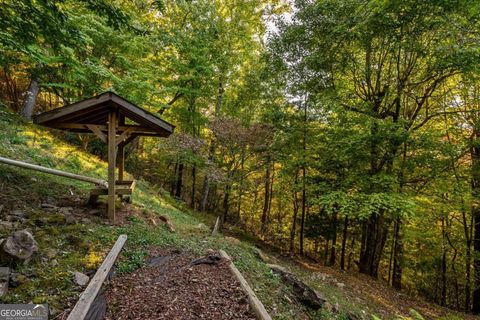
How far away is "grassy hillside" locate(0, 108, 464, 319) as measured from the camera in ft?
11.4

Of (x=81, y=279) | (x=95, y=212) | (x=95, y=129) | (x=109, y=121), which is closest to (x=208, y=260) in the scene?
(x=81, y=279)

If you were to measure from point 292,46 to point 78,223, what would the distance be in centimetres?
1060

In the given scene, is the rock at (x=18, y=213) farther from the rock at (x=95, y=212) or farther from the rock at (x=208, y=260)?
the rock at (x=208, y=260)

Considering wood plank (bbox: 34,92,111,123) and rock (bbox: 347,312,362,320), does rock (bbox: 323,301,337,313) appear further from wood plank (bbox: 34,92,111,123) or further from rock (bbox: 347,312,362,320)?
wood plank (bbox: 34,92,111,123)

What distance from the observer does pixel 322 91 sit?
11.3m

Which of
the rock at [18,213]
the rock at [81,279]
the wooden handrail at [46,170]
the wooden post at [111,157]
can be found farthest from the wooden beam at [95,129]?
the rock at [81,279]

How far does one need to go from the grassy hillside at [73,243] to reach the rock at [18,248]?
137 millimetres

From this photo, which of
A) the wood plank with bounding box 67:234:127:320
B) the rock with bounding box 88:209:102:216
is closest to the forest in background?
the rock with bounding box 88:209:102:216

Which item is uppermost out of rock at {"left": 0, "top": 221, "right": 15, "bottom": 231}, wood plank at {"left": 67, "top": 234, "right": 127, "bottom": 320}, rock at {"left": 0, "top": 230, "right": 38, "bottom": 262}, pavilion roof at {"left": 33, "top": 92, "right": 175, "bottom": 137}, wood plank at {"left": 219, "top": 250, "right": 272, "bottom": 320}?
pavilion roof at {"left": 33, "top": 92, "right": 175, "bottom": 137}

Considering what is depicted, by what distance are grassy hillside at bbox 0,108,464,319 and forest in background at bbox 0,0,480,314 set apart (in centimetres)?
247

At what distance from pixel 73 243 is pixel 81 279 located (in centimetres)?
122

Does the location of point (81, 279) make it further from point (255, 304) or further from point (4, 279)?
point (255, 304)

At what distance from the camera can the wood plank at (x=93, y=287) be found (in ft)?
9.02

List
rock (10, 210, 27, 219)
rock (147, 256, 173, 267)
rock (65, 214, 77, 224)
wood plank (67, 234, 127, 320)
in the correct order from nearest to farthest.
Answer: wood plank (67, 234, 127, 320) → rock (147, 256, 173, 267) → rock (10, 210, 27, 219) → rock (65, 214, 77, 224)
